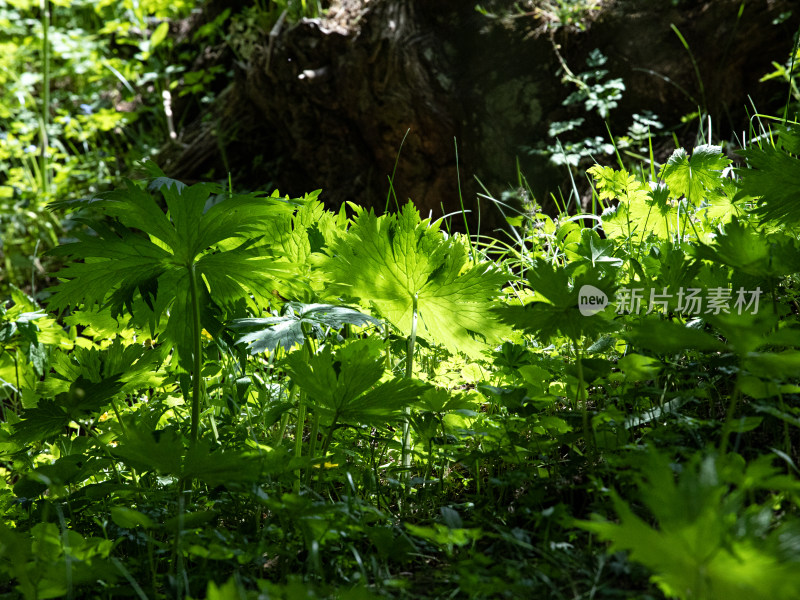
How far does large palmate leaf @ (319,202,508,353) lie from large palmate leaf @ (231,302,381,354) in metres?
0.11

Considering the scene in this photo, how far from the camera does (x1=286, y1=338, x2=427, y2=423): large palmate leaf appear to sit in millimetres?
1197

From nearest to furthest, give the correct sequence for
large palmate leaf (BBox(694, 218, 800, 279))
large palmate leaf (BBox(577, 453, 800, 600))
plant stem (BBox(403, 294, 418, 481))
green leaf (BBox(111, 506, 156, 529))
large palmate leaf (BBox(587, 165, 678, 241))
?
large palmate leaf (BBox(577, 453, 800, 600))
green leaf (BBox(111, 506, 156, 529))
large palmate leaf (BBox(694, 218, 800, 279))
plant stem (BBox(403, 294, 418, 481))
large palmate leaf (BBox(587, 165, 678, 241))

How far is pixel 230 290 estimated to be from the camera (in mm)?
1458

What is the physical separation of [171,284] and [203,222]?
0.21 metres

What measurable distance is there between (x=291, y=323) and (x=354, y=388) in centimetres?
21

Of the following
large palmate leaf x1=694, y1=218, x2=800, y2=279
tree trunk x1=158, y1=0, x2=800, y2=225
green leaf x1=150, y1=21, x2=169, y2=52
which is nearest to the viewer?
large palmate leaf x1=694, y1=218, x2=800, y2=279

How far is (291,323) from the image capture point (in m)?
1.32

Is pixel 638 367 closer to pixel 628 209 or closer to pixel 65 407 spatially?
pixel 628 209

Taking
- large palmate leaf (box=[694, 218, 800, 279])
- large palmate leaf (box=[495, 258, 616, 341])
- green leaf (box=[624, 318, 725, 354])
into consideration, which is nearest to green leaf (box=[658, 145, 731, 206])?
large palmate leaf (box=[694, 218, 800, 279])

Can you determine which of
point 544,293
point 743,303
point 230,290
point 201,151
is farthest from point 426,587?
point 201,151

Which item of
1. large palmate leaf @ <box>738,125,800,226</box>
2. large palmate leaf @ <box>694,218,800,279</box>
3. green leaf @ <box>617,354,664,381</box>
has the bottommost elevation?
green leaf @ <box>617,354,664,381</box>

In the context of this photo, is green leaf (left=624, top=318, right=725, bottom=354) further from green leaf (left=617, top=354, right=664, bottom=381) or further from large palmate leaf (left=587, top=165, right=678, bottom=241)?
large palmate leaf (left=587, top=165, right=678, bottom=241)

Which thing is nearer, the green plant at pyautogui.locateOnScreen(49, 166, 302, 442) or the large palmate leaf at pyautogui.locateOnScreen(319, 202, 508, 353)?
the green plant at pyautogui.locateOnScreen(49, 166, 302, 442)

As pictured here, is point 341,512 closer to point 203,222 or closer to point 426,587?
point 426,587
